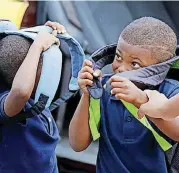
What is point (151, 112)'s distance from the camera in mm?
1809

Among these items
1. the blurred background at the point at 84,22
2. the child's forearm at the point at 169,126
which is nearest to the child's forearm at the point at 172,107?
the child's forearm at the point at 169,126

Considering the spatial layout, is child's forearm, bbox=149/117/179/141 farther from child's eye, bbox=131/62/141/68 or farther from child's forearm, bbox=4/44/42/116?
child's forearm, bbox=4/44/42/116

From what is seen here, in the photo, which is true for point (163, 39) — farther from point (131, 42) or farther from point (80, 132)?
point (80, 132)

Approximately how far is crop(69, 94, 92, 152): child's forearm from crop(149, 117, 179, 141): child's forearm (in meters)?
0.29

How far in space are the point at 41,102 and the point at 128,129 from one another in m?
0.33

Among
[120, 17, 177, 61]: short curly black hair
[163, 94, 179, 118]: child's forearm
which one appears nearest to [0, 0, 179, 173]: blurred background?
[120, 17, 177, 61]: short curly black hair

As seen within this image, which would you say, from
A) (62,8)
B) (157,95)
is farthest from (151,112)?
(62,8)

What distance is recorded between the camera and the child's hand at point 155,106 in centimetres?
176

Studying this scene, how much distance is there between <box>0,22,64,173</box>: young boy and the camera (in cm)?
222

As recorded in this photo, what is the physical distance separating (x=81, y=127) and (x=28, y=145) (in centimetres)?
24

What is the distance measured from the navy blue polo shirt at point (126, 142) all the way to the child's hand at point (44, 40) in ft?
0.93

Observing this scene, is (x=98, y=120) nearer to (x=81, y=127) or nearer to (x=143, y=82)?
(x=81, y=127)

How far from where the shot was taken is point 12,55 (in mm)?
2279

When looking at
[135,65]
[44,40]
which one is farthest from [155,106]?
[44,40]
